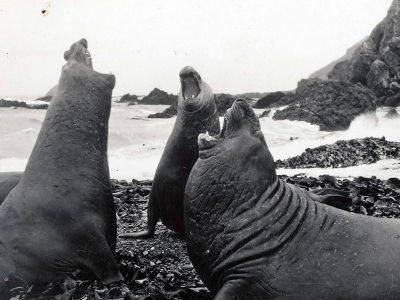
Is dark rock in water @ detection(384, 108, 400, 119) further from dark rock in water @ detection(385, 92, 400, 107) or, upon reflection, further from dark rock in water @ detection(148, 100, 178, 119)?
dark rock in water @ detection(148, 100, 178, 119)

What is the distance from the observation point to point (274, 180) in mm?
3510

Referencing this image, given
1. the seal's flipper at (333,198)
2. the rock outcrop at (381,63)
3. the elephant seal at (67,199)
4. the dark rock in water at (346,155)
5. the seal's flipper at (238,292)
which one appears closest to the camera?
the seal's flipper at (238,292)

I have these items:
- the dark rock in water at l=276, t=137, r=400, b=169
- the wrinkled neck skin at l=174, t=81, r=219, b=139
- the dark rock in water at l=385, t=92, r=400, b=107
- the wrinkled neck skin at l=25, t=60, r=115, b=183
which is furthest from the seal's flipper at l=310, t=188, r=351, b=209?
the dark rock in water at l=385, t=92, r=400, b=107

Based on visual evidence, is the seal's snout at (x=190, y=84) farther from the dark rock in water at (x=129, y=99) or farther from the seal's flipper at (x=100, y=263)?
the dark rock in water at (x=129, y=99)

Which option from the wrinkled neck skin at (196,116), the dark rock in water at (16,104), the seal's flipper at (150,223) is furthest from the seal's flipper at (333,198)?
the dark rock in water at (16,104)

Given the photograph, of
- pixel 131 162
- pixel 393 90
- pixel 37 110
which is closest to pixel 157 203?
pixel 131 162

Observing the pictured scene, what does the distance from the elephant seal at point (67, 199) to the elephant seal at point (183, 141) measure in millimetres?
834

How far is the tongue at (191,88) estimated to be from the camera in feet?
17.3

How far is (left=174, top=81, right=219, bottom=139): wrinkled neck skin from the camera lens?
5199 millimetres

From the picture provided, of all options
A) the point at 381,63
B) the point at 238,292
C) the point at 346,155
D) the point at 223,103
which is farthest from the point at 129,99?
the point at 238,292

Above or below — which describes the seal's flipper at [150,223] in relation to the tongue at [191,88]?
below

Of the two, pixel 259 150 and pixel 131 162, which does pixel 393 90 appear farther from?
pixel 259 150

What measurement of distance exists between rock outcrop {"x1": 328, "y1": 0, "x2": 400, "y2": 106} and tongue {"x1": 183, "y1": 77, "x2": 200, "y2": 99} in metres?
32.0

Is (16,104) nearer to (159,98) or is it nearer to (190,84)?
(159,98)
